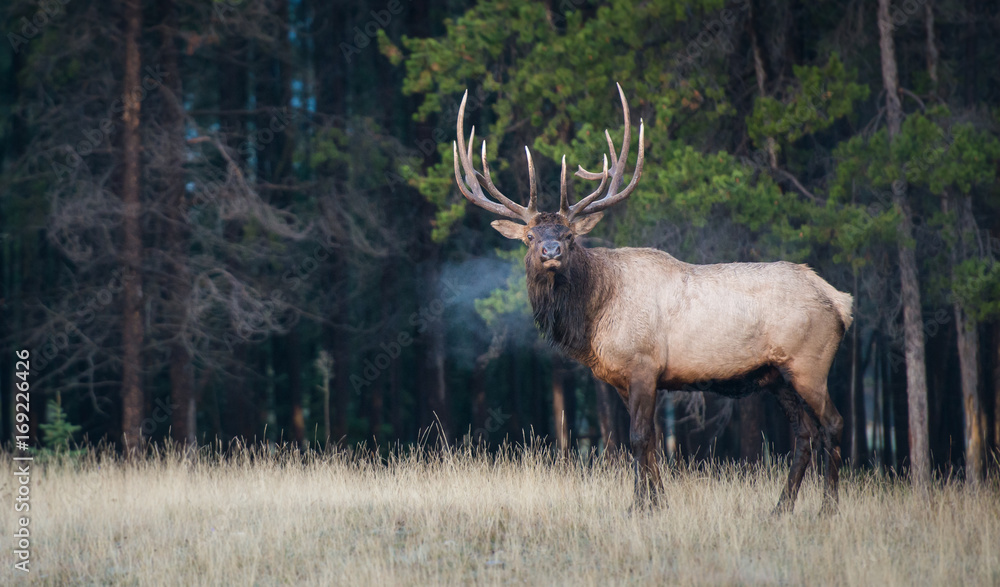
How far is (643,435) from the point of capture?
8.60m

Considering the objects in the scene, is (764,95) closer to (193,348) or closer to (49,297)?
(193,348)

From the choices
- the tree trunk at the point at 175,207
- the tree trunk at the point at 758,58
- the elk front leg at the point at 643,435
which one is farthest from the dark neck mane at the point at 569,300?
the tree trunk at the point at 175,207

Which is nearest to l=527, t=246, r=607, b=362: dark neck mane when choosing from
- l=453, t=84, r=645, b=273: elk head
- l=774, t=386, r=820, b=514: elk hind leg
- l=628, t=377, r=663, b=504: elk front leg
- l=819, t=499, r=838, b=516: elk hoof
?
l=453, t=84, r=645, b=273: elk head

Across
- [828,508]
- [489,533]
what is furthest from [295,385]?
[828,508]

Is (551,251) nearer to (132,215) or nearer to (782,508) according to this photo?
(782,508)

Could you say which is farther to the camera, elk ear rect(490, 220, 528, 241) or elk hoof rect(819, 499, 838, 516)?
elk ear rect(490, 220, 528, 241)

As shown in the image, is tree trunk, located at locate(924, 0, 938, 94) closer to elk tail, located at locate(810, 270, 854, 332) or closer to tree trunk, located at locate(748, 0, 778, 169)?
tree trunk, located at locate(748, 0, 778, 169)

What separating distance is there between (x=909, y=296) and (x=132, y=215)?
442 inches

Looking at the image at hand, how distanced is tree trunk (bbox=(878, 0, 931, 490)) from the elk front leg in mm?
6010

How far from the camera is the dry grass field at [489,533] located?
662 centimetres

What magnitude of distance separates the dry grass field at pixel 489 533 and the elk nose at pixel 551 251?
2.09 metres

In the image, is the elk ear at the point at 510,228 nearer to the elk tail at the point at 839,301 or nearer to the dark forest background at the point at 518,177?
the elk tail at the point at 839,301

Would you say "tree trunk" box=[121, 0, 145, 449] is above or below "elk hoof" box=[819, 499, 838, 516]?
above

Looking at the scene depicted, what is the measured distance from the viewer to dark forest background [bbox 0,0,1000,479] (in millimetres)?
13273
